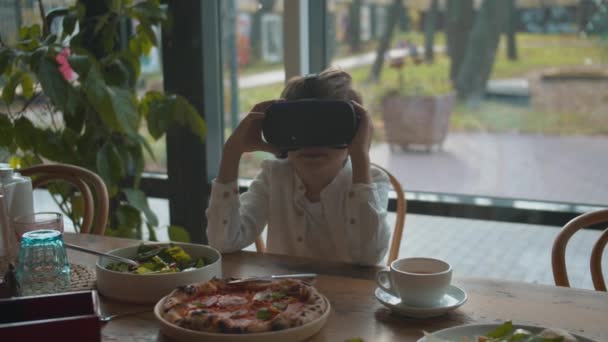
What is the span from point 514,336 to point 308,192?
0.96 m

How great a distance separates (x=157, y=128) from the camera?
2518mm

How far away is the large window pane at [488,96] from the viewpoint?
2.37 meters

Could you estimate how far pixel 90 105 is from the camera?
8.33 feet

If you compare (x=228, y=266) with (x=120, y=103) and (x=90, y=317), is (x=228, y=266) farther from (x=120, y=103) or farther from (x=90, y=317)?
(x=120, y=103)

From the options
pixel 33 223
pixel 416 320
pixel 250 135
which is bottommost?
pixel 416 320

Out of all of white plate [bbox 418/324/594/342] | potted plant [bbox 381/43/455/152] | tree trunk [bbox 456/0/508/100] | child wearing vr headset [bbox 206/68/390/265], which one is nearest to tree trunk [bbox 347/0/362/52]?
potted plant [bbox 381/43/455/152]

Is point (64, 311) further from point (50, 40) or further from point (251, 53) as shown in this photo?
point (251, 53)

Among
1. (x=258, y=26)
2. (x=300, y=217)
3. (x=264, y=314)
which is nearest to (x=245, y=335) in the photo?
(x=264, y=314)

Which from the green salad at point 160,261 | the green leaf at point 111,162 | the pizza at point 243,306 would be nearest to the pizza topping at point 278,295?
the pizza at point 243,306

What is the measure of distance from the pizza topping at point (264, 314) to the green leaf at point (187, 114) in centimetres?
148

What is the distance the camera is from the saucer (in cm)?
122

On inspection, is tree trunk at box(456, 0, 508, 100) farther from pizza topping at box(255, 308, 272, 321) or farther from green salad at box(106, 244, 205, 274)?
pizza topping at box(255, 308, 272, 321)

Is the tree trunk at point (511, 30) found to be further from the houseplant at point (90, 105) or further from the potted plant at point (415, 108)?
the houseplant at point (90, 105)

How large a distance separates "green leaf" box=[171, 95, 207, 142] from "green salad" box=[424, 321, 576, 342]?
5.39 ft
